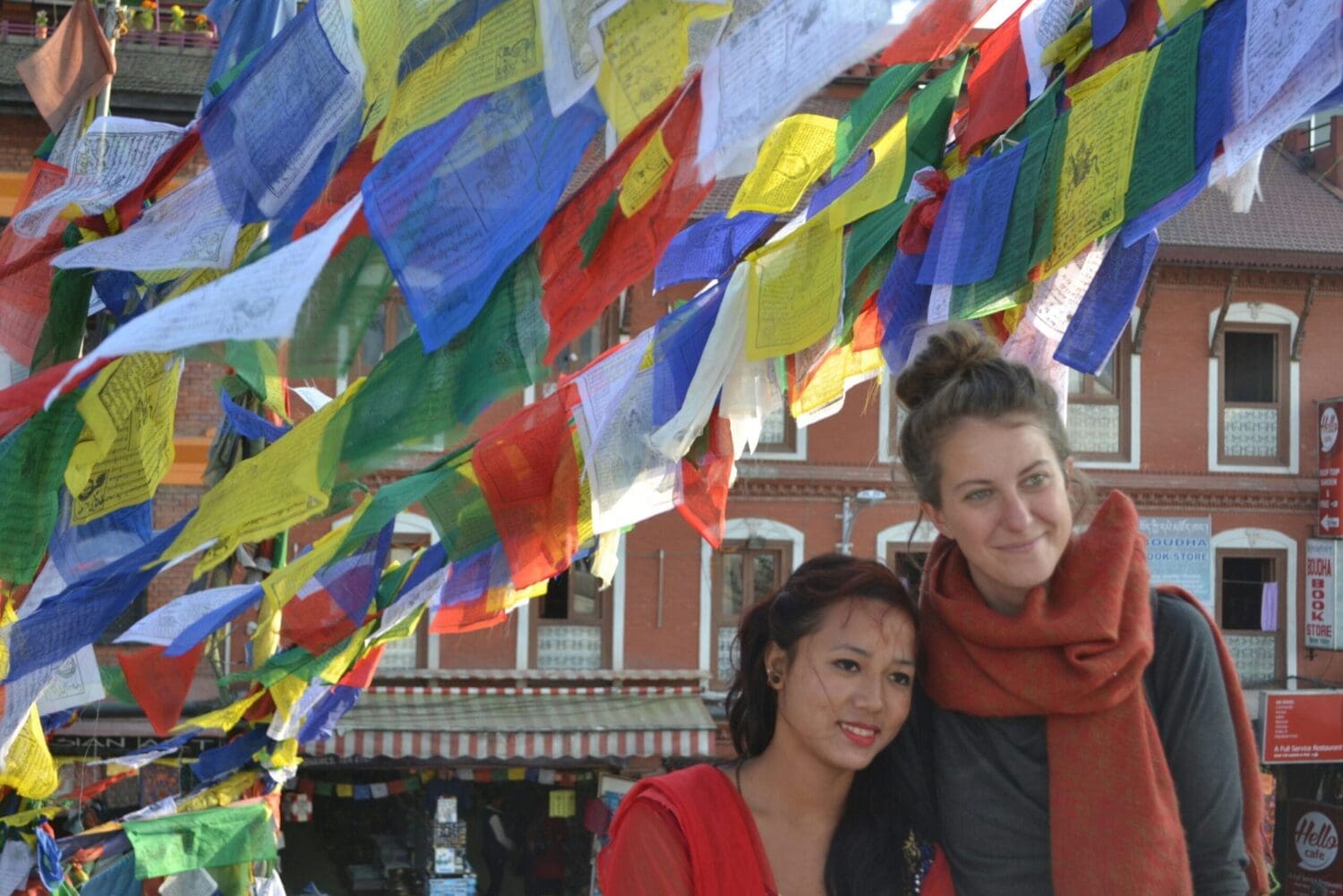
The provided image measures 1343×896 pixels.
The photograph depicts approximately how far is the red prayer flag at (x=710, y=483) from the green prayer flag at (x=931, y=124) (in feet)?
2.80

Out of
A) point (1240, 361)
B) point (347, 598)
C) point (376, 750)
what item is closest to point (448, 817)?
point (376, 750)

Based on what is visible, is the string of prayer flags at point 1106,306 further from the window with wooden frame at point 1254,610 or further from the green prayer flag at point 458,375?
the window with wooden frame at point 1254,610

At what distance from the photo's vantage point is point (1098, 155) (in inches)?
102

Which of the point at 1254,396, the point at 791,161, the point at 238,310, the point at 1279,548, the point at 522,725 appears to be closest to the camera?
the point at 238,310

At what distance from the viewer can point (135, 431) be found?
345cm

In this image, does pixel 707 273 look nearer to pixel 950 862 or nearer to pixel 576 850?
pixel 950 862

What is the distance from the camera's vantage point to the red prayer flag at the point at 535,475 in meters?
3.68

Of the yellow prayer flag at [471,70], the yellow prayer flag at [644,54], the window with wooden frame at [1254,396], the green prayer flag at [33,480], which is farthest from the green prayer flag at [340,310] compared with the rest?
the window with wooden frame at [1254,396]

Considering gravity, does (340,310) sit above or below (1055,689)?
above

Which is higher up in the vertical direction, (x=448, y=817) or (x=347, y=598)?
(x=347, y=598)

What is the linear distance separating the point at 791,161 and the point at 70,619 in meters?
2.07

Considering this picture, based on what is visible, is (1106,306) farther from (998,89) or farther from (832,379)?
(832,379)

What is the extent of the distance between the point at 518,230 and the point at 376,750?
1416cm

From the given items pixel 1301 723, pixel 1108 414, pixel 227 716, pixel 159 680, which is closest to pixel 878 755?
pixel 159 680
